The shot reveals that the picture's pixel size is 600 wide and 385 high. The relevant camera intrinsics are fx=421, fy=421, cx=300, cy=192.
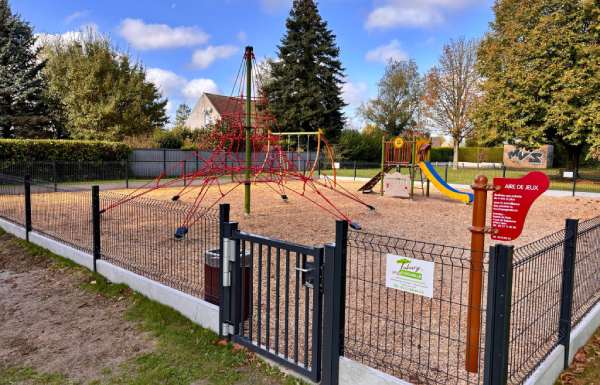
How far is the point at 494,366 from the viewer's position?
2.27m

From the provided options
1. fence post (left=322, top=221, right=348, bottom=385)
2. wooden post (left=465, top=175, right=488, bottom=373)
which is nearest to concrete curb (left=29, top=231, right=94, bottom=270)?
fence post (left=322, top=221, right=348, bottom=385)

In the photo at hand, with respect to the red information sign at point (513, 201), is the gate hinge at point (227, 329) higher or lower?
lower

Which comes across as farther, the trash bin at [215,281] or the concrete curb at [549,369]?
the trash bin at [215,281]

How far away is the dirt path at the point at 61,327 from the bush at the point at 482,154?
1650 inches

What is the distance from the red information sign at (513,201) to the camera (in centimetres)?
262

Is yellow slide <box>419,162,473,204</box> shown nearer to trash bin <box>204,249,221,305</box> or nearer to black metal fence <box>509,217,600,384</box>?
black metal fence <box>509,217,600,384</box>

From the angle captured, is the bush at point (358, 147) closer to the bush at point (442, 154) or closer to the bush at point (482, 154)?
the bush at point (442, 154)

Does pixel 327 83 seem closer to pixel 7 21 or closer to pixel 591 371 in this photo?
pixel 7 21

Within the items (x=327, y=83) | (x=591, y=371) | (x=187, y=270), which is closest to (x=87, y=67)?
(x=327, y=83)

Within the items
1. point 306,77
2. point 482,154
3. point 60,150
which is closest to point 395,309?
point 60,150

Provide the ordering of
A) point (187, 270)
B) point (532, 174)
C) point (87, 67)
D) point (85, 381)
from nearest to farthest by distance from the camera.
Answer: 1. point (532, 174)
2. point (85, 381)
3. point (187, 270)
4. point (87, 67)

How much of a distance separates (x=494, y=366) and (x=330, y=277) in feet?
3.46

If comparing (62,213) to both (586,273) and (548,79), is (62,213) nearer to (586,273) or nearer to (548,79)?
(586,273)

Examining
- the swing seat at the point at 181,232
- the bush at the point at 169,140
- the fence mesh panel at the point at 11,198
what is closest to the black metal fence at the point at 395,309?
the swing seat at the point at 181,232
